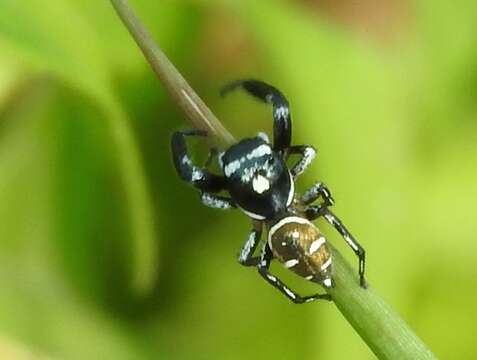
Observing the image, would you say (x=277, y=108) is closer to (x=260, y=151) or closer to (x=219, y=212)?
(x=260, y=151)

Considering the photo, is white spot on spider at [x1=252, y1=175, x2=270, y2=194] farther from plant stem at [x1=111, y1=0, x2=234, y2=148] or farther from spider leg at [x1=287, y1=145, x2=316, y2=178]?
plant stem at [x1=111, y1=0, x2=234, y2=148]

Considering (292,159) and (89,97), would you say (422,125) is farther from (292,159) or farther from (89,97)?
(89,97)

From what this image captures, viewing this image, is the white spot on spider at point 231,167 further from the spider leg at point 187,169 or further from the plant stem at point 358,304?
the plant stem at point 358,304

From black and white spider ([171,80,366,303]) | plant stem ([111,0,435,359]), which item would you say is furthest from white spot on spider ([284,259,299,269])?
plant stem ([111,0,435,359])

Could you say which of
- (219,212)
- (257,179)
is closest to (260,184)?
(257,179)

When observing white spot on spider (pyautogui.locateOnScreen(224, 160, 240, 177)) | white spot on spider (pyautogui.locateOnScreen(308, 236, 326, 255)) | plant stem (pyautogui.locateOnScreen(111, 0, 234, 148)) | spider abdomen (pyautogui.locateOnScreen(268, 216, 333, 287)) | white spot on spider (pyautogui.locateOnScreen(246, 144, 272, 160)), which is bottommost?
spider abdomen (pyautogui.locateOnScreen(268, 216, 333, 287))

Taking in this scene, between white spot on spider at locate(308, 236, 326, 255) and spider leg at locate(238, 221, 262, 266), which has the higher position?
white spot on spider at locate(308, 236, 326, 255)
